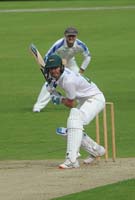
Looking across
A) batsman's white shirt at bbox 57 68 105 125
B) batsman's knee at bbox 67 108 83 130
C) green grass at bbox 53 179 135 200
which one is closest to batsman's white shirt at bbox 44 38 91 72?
batsman's white shirt at bbox 57 68 105 125

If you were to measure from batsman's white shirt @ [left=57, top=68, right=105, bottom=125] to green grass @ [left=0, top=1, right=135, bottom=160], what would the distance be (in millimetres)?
1792

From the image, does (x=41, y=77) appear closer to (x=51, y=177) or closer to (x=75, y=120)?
(x=75, y=120)

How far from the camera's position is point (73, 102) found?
12719mm

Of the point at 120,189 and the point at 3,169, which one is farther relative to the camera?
the point at 3,169

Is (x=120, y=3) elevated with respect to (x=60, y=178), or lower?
elevated

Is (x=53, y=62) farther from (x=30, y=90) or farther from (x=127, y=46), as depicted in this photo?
(x=127, y=46)

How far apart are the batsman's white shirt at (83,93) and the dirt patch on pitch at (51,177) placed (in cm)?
76

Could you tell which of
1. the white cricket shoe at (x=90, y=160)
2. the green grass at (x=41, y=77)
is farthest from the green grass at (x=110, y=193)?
the green grass at (x=41, y=77)

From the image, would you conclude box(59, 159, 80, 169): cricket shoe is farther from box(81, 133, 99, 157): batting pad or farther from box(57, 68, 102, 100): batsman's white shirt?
box(57, 68, 102, 100): batsman's white shirt

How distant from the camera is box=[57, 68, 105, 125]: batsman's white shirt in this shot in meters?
12.5

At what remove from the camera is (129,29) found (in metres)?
36.1

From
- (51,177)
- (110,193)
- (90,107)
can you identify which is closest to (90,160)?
(90,107)

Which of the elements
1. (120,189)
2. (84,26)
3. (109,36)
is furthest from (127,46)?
(120,189)

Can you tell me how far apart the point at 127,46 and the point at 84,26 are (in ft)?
21.1
